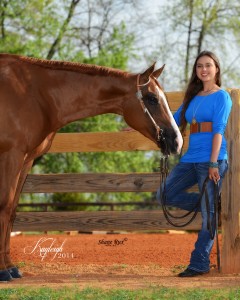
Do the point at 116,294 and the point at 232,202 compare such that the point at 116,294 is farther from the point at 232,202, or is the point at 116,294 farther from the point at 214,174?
the point at 232,202

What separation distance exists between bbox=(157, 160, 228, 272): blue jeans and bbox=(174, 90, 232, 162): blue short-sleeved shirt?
9 cm

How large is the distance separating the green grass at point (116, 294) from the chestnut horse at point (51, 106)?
2.93 feet

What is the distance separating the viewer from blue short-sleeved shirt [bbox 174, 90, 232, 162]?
509 cm

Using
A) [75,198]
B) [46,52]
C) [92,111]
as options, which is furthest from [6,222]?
[46,52]

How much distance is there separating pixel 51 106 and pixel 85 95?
34 centimetres

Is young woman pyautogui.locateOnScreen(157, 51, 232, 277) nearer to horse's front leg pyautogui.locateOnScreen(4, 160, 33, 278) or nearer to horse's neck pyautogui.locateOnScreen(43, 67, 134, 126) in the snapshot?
horse's neck pyautogui.locateOnScreen(43, 67, 134, 126)

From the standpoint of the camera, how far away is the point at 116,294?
4234 millimetres

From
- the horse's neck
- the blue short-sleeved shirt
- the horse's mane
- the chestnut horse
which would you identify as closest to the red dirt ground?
the chestnut horse

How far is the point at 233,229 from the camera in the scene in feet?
18.9

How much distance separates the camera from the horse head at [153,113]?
5180mm

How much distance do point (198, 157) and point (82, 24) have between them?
55.7ft

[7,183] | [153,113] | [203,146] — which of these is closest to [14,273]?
[7,183]
